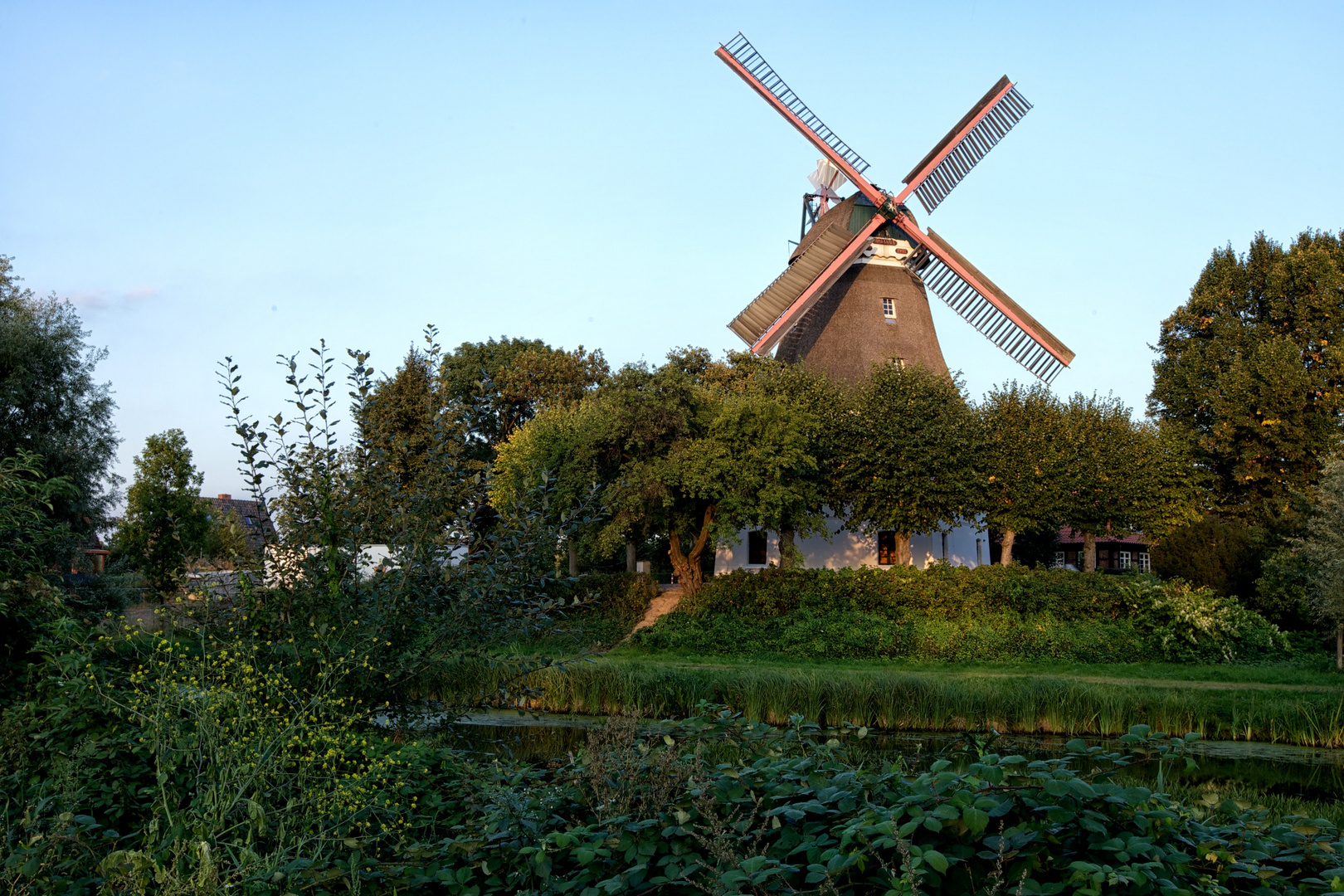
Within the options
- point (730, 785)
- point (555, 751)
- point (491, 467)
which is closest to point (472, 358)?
point (555, 751)

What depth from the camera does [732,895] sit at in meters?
2.89

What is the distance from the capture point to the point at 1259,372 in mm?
29172

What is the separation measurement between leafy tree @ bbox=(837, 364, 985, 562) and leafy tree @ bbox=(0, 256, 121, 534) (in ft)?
56.9

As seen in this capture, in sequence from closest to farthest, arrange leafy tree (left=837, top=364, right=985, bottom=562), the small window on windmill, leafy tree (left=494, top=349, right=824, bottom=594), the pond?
the pond < leafy tree (left=494, top=349, right=824, bottom=594) < leafy tree (left=837, top=364, right=985, bottom=562) < the small window on windmill

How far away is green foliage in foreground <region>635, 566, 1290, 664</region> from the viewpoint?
19859 millimetres

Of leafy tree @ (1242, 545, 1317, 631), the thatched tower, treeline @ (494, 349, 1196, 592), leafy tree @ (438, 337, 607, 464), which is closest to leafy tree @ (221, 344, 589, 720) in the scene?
treeline @ (494, 349, 1196, 592)

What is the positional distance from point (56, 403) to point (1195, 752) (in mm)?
21443

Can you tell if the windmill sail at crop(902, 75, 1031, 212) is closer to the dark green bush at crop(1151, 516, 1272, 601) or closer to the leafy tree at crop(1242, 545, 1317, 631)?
the dark green bush at crop(1151, 516, 1272, 601)

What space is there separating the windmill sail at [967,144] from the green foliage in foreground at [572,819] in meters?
26.7

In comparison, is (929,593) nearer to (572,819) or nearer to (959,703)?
(959,703)

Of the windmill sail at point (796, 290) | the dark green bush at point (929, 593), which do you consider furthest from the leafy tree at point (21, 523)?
the windmill sail at point (796, 290)

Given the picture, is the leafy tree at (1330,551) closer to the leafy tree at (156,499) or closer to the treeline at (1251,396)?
the treeline at (1251,396)

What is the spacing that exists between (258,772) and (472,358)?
35.9 metres

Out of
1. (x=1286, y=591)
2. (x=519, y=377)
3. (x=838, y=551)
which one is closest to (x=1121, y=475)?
(x=1286, y=591)
